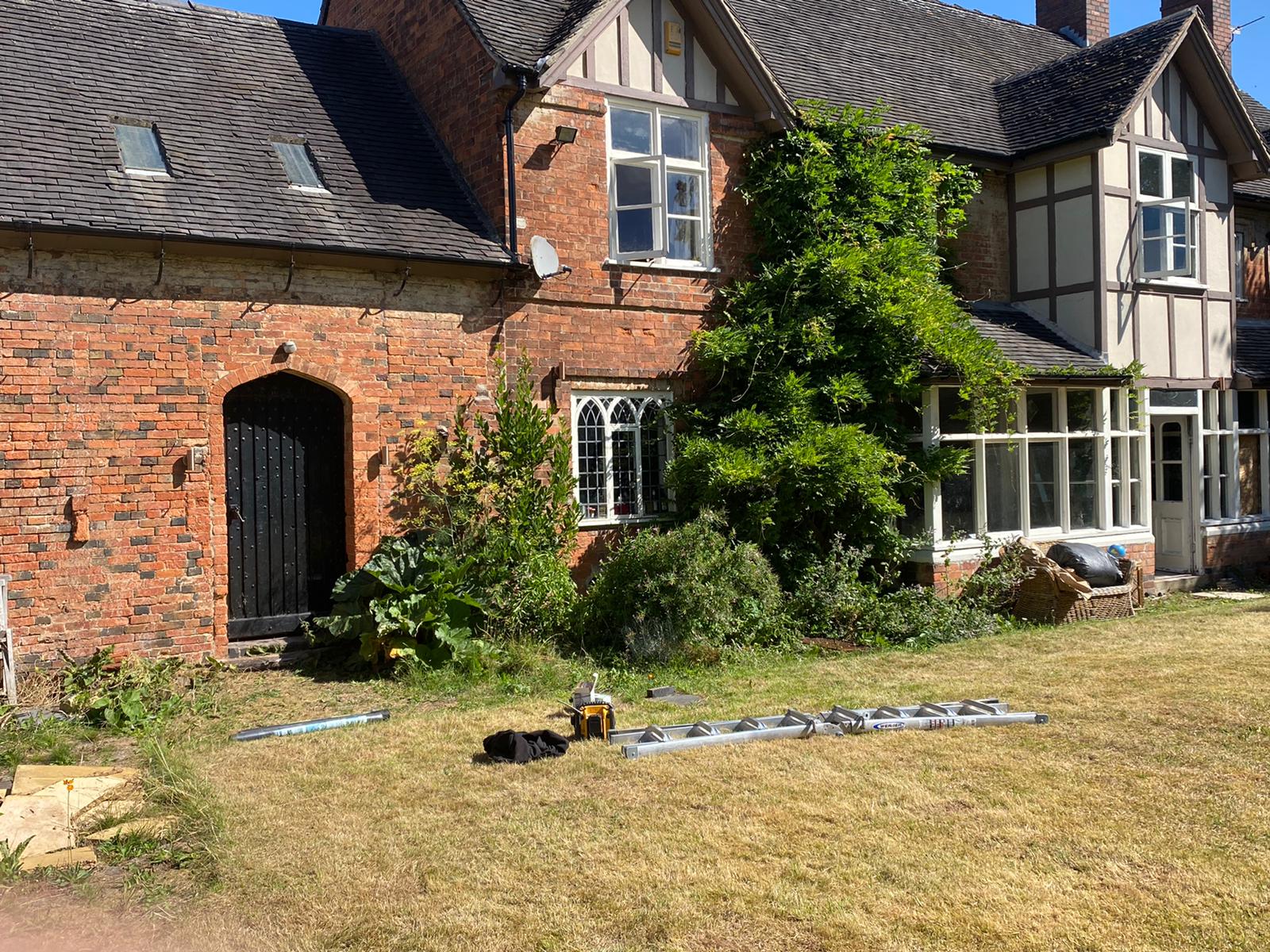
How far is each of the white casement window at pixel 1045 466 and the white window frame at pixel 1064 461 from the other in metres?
0.01

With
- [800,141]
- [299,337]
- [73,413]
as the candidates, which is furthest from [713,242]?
[73,413]

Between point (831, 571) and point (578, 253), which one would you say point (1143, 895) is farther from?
point (578, 253)

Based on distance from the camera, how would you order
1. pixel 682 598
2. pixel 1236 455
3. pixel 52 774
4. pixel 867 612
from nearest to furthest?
pixel 52 774, pixel 682 598, pixel 867 612, pixel 1236 455

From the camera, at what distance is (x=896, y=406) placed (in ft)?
45.8

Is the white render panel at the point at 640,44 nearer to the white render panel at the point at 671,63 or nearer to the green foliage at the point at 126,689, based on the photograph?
the white render panel at the point at 671,63

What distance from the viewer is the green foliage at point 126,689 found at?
884cm

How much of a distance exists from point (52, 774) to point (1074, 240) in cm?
1422

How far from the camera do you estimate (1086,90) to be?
1636 centimetres

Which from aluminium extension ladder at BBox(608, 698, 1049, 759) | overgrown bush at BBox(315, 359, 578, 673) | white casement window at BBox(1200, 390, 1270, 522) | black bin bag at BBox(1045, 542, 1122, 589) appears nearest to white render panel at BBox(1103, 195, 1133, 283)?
white casement window at BBox(1200, 390, 1270, 522)

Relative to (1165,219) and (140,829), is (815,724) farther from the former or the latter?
(1165,219)

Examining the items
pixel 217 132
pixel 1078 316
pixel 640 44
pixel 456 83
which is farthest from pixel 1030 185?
pixel 217 132

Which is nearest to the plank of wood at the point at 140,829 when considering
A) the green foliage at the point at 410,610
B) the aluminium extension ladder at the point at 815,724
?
the aluminium extension ladder at the point at 815,724

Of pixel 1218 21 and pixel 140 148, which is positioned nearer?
pixel 140 148

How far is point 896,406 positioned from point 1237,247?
9.11 metres
